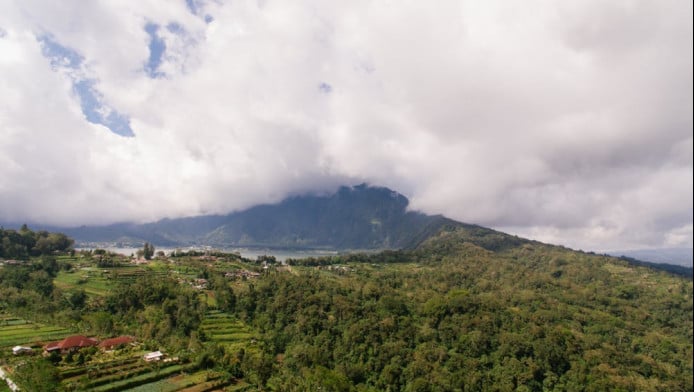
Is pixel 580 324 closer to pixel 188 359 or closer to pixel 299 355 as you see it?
pixel 299 355

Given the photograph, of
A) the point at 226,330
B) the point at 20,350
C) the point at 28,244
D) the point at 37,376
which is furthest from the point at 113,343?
the point at 28,244

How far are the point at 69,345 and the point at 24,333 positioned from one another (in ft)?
32.4

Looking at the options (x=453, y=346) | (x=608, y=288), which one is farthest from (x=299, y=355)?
(x=608, y=288)

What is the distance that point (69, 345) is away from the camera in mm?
35406

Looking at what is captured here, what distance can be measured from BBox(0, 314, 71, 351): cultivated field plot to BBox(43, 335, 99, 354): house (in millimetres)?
2856

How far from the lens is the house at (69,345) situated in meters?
34.7

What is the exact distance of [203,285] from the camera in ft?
233

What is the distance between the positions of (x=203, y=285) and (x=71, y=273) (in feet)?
84.4

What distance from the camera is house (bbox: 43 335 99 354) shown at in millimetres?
34688

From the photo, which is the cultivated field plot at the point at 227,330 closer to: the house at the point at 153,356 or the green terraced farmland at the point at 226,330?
the green terraced farmland at the point at 226,330

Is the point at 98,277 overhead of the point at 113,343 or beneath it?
overhead

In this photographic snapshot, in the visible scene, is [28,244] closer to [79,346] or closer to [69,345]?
[79,346]

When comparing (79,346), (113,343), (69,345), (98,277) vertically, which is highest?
(98,277)

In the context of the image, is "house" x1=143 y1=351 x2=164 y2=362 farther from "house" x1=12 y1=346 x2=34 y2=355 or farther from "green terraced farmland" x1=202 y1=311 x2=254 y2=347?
"green terraced farmland" x1=202 y1=311 x2=254 y2=347
